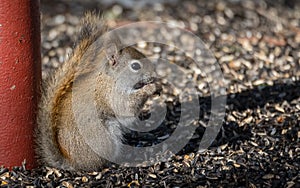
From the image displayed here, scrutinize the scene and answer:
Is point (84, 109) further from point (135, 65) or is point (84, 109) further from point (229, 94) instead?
point (229, 94)

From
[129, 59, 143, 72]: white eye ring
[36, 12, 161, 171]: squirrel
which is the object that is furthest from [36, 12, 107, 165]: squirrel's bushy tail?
[129, 59, 143, 72]: white eye ring

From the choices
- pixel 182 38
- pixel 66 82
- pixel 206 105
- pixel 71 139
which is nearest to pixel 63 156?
pixel 71 139

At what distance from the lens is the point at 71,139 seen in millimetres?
3133

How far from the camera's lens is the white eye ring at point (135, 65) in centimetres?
342

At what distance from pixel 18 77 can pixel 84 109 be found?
37 cm

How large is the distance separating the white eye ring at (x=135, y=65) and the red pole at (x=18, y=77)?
546mm

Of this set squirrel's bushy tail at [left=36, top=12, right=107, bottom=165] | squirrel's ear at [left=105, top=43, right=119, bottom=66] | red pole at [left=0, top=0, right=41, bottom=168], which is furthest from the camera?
squirrel's ear at [left=105, top=43, right=119, bottom=66]

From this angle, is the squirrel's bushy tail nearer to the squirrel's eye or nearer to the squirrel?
the squirrel

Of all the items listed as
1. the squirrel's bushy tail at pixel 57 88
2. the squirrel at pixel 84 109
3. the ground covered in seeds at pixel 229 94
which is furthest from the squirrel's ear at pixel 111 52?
the ground covered in seeds at pixel 229 94

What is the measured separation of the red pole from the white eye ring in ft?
1.79

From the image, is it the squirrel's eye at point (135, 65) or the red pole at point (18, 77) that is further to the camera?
the squirrel's eye at point (135, 65)

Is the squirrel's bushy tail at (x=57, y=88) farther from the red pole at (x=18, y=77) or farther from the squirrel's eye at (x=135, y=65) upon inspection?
the squirrel's eye at (x=135, y=65)

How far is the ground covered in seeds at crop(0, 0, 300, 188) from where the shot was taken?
3.16m

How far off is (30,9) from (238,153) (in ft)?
4.38
